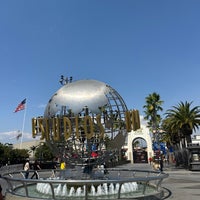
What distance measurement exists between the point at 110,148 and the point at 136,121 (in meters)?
1.77

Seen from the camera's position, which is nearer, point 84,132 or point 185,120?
point 84,132

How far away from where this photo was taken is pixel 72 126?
Result: 1238cm

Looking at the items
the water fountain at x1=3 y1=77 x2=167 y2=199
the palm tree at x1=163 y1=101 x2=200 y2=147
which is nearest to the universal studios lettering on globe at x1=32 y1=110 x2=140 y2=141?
the water fountain at x1=3 y1=77 x2=167 y2=199

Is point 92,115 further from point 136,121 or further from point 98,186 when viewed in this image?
point 98,186

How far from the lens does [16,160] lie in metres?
70.4

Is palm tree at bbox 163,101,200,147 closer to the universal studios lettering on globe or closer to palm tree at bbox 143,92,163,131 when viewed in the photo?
palm tree at bbox 143,92,163,131

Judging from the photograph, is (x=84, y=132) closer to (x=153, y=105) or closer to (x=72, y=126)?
(x=72, y=126)

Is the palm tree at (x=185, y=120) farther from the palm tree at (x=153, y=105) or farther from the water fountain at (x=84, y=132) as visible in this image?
the water fountain at (x=84, y=132)

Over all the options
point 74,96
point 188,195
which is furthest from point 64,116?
point 188,195

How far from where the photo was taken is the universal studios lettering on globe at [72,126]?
1198cm

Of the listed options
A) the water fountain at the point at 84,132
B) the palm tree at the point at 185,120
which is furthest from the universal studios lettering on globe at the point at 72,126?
the palm tree at the point at 185,120

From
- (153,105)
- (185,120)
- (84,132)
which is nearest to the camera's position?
(84,132)

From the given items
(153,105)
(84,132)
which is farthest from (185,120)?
(84,132)

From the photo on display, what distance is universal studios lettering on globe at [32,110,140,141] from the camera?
1198cm
